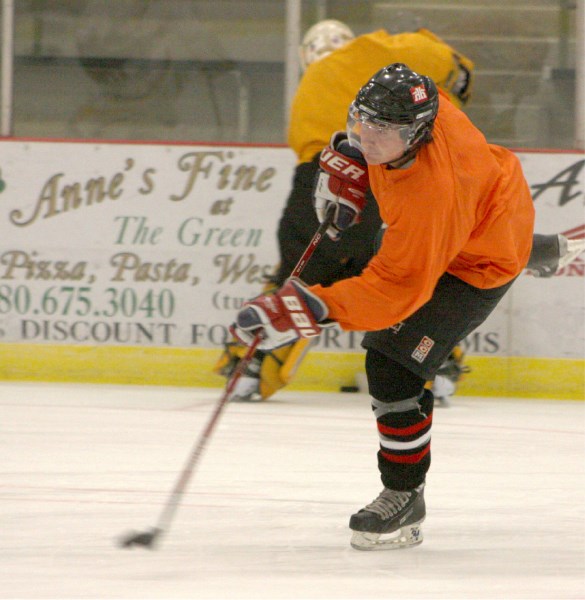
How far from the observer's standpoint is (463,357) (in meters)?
4.51

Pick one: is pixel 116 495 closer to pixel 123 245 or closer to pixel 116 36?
pixel 123 245

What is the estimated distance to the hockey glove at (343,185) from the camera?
100 inches

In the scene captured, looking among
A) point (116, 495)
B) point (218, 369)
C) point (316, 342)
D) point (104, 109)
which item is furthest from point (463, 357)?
point (116, 495)

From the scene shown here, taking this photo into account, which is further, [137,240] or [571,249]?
[137,240]

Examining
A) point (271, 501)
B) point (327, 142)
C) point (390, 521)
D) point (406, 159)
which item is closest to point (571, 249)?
point (406, 159)

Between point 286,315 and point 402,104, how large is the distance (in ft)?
1.46

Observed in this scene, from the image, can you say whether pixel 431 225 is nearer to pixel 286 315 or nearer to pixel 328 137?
pixel 286 315

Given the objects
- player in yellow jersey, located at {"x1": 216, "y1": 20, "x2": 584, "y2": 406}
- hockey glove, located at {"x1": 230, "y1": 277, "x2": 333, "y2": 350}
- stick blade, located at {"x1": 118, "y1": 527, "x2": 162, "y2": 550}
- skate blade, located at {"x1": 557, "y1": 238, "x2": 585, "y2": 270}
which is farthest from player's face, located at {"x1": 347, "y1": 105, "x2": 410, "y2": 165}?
player in yellow jersey, located at {"x1": 216, "y1": 20, "x2": 584, "y2": 406}

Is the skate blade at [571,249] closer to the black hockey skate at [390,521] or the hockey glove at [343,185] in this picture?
the hockey glove at [343,185]

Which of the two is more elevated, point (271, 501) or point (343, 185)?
point (343, 185)

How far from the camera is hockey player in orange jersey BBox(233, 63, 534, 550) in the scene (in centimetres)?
207

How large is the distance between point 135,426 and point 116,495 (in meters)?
1.02

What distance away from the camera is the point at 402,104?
2107mm

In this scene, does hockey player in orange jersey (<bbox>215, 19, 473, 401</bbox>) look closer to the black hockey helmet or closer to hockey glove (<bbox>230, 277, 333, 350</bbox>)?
the black hockey helmet
